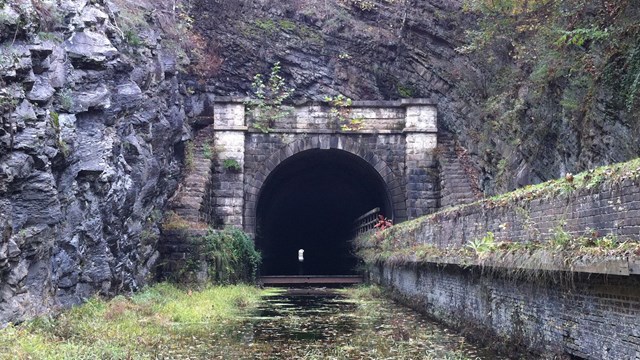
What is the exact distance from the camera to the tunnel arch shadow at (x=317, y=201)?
22297mm

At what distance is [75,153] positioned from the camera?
10.7 metres

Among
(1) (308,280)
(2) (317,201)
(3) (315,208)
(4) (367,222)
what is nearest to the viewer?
(1) (308,280)

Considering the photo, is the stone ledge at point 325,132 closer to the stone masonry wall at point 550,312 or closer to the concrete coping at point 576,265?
the stone masonry wall at point 550,312

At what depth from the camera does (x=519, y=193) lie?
854cm

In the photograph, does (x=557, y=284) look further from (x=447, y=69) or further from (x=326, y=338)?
(x=447, y=69)

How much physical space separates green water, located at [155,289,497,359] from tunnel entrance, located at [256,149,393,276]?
9776 mm

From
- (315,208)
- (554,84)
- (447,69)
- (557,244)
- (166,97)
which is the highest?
(447,69)

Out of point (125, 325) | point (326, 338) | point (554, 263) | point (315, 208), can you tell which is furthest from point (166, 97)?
point (315, 208)

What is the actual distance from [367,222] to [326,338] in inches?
685

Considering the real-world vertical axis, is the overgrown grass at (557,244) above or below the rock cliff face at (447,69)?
below

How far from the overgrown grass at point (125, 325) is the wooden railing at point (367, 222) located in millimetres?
9565

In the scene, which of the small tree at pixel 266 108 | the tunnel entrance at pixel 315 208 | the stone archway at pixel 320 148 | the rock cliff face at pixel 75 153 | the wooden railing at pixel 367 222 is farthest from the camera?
the tunnel entrance at pixel 315 208

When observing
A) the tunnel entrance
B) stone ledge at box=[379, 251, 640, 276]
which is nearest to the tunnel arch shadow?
the tunnel entrance

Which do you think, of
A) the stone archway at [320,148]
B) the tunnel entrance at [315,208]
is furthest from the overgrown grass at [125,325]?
the tunnel entrance at [315,208]
